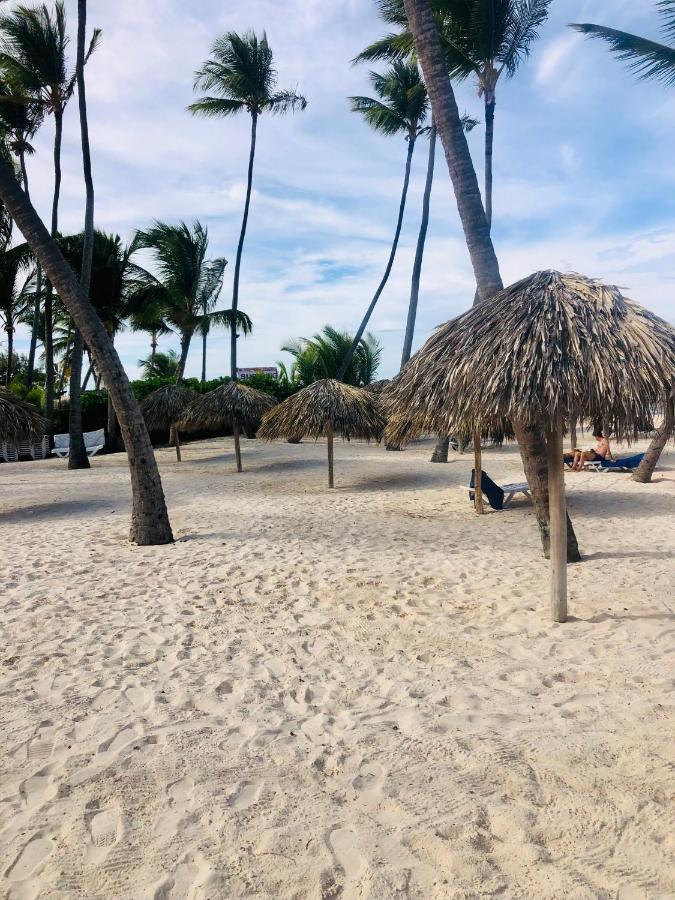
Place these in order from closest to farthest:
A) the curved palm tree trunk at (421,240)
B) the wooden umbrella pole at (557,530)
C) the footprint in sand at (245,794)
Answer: the footprint in sand at (245,794) < the wooden umbrella pole at (557,530) < the curved palm tree trunk at (421,240)

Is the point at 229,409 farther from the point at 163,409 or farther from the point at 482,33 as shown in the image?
the point at 482,33

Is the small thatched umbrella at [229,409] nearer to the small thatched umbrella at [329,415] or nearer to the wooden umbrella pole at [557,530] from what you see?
the small thatched umbrella at [329,415]

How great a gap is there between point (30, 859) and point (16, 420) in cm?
797

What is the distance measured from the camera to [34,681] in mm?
3666

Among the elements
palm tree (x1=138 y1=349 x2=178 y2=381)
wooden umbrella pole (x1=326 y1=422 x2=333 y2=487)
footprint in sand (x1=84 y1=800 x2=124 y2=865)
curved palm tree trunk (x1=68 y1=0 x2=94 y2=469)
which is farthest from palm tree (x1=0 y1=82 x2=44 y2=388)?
palm tree (x1=138 y1=349 x2=178 y2=381)

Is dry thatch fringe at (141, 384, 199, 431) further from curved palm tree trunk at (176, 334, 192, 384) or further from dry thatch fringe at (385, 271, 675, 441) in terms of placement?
dry thatch fringe at (385, 271, 675, 441)

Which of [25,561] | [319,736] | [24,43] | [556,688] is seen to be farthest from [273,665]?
[24,43]

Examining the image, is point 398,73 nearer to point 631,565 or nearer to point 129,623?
point 631,565

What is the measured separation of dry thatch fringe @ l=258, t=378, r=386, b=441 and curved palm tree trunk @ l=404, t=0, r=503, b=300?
5804 mm

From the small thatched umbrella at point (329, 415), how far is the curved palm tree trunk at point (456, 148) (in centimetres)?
588

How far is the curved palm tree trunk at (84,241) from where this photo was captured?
38.9 feet

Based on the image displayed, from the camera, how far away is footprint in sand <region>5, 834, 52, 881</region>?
7.13 ft

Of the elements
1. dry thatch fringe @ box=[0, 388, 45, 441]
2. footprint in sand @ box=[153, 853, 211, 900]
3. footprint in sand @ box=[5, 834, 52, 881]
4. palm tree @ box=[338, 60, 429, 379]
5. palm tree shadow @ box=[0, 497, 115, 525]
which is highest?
palm tree @ box=[338, 60, 429, 379]

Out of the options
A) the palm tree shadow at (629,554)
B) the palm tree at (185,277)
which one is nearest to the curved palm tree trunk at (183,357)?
the palm tree at (185,277)
